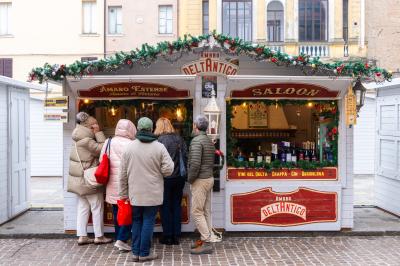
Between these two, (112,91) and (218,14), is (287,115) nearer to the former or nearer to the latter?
(112,91)

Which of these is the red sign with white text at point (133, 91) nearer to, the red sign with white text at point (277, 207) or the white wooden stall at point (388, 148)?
the red sign with white text at point (277, 207)

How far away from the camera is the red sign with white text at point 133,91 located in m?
8.95

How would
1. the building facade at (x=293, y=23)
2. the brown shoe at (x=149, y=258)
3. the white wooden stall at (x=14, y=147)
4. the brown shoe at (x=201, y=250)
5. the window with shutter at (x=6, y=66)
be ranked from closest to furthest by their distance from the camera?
1. the brown shoe at (x=149, y=258)
2. the brown shoe at (x=201, y=250)
3. the white wooden stall at (x=14, y=147)
4. the building facade at (x=293, y=23)
5. the window with shutter at (x=6, y=66)

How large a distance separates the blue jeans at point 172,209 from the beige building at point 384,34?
62.3 feet

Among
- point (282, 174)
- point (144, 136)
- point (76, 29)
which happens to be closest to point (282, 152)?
point (282, 174)

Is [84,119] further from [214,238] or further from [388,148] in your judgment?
[388,148]

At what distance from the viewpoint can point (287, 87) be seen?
9086mm

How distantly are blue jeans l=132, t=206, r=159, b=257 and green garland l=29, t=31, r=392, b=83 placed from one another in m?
2.49

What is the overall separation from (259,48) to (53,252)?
4374mm

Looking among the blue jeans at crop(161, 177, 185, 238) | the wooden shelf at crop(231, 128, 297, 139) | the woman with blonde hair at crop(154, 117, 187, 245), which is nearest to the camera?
the woman with blonde hair at crop(154, 117, 187, 245)

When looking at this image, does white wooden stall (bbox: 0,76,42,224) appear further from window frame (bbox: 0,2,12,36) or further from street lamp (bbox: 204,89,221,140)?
window frame (bbox: 0,2,12,36)

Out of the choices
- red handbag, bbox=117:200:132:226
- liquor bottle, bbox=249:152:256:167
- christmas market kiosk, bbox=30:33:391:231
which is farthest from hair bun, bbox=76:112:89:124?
liquor bottle, bbox=249:152:256:167

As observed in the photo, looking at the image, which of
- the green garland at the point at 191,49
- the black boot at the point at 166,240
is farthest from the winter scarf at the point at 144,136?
the black boot at the point at 166,240

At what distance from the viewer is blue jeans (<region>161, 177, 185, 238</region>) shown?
849cm
